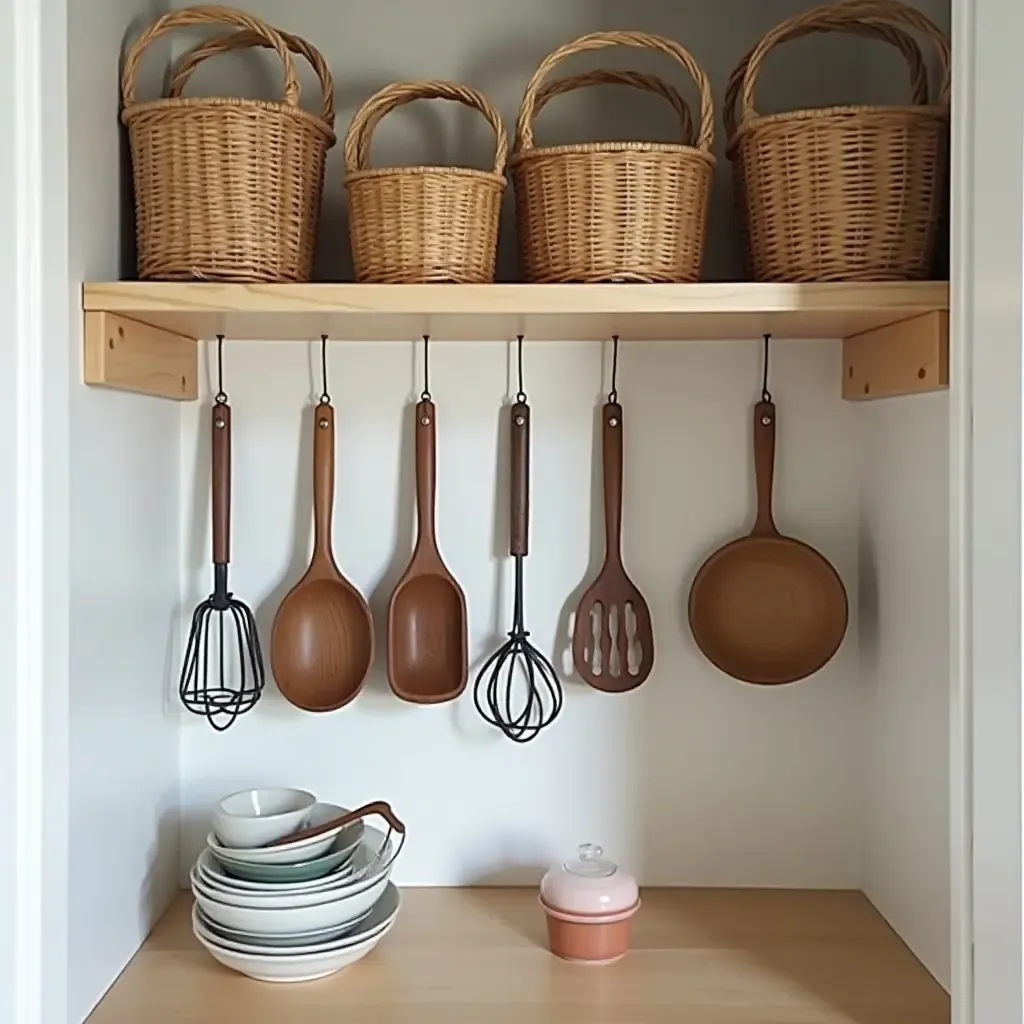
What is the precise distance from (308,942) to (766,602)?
590 mm

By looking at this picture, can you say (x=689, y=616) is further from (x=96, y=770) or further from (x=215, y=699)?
(x=96, y=770)

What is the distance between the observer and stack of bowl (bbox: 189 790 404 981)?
3.97 ft

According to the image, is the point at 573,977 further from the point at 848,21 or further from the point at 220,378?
the point at 848,21

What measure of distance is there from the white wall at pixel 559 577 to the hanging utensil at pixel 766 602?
3 cm

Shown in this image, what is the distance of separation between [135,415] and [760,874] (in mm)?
837

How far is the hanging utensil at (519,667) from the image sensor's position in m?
1.42

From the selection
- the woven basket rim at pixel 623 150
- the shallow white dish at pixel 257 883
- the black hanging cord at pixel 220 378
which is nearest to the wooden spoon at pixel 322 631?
the black hanging cord at pixel 220 378

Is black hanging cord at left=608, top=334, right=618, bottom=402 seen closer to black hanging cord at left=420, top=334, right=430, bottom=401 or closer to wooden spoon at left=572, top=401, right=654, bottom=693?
wooden spoon at left=572, top=401, right=654, bottom=693

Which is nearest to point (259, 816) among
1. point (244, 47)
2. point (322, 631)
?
point (322, 631)

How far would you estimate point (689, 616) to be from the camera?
4.75 feet

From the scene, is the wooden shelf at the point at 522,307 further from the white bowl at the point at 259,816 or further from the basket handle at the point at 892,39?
the white bowl at the point at 259,816

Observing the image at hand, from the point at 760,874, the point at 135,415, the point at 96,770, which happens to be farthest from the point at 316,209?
the point at 760,874

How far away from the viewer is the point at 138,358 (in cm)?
122

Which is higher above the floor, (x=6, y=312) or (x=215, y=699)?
(x=6, y=312)
